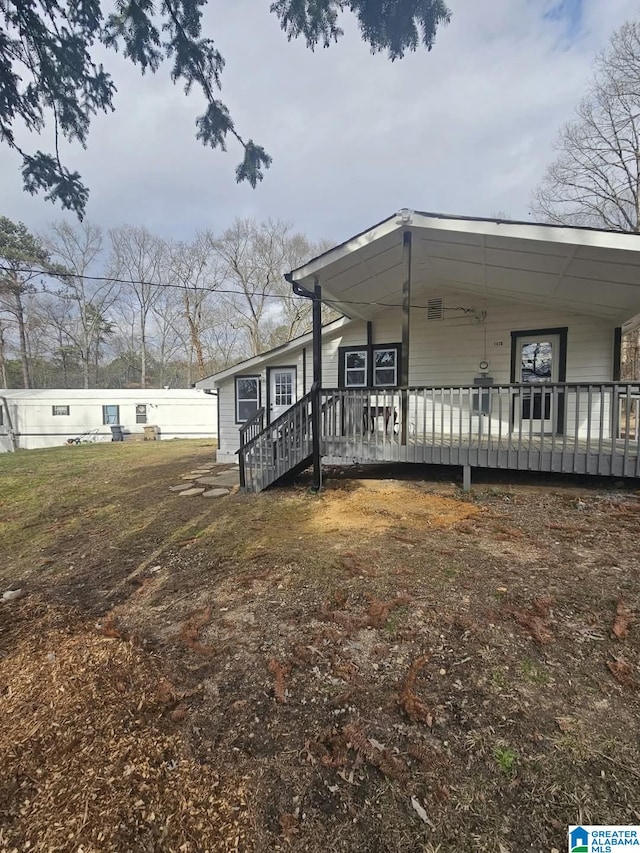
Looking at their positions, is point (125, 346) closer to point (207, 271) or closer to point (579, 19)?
point (207, 271)

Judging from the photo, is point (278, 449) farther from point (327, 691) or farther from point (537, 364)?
point (537, 364)

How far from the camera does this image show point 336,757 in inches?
72.1

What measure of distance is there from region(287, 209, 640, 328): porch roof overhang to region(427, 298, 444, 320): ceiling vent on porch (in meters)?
→ 0.24

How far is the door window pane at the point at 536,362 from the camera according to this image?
8156mm

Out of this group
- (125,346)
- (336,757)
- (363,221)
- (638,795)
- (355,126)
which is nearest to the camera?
(638,795)

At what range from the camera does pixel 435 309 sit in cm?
870

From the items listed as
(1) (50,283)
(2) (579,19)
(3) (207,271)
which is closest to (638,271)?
(2) (579,19)

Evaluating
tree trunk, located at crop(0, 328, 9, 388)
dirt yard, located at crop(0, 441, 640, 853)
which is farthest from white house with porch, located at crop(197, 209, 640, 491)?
tree trunk, located at crop(0, 328, 9, 388)

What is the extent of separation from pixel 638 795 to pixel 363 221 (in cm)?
2524

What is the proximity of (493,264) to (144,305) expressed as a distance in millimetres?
32552

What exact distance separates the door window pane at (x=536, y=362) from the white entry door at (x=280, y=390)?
5.79m

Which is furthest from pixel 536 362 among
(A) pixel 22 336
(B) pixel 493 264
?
(A) pixel 22 336
